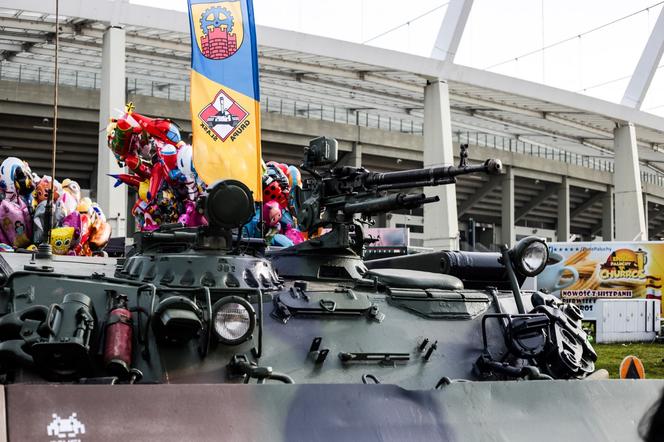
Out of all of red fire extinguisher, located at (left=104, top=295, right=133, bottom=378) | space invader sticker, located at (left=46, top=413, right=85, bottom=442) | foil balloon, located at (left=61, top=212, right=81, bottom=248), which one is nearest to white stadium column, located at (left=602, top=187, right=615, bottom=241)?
foil balloon, located at (left=61, top=212, right=81, bottom=248)

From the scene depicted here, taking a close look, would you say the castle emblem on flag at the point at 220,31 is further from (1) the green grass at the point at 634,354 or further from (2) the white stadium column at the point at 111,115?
(2) the white stadium column at the point at 111,115

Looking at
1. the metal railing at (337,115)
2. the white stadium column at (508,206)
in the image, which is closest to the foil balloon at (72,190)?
the metal railing at (337,115)

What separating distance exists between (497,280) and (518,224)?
151 feet

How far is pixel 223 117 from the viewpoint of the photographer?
12.0 meters

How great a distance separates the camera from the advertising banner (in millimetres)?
25578

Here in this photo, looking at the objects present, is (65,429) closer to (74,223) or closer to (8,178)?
(74,223)

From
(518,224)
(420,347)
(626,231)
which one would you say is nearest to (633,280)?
(626,231)

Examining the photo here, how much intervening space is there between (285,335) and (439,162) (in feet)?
74.1

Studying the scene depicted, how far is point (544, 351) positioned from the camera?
25.8 ft

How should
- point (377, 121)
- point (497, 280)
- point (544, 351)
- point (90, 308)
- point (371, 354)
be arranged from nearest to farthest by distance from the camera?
point (90, 308) → point (371, 354) → point (544, 351) → point (497, 280) → point (377, 121)

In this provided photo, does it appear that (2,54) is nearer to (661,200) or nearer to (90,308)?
(90,308)

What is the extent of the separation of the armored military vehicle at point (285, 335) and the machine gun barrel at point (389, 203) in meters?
0.02

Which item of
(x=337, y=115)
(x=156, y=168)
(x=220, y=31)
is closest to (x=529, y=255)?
(x=220, y=31)

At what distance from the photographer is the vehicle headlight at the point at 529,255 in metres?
8.52
